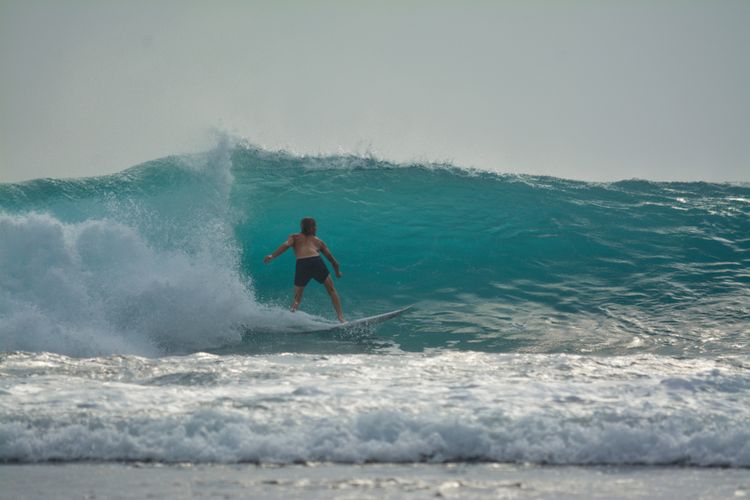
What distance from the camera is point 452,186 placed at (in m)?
15.1

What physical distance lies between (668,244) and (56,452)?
11112mm

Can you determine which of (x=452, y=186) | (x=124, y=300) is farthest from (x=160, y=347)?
(x=452, y=186)

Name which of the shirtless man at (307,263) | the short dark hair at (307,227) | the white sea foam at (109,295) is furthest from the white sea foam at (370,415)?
the short dark hair at (307,227)

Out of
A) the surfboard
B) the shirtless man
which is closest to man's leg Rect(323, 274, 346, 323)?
the shirtless man

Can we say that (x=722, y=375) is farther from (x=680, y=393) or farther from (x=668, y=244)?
A: (x=668, y=244)

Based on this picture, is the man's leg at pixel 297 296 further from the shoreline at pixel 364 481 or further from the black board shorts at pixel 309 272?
the shoreline at pixel 364 481

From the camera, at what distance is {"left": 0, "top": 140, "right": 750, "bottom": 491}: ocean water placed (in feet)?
12.4

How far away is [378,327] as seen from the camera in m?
9.12

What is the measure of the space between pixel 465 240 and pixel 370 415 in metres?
8.98

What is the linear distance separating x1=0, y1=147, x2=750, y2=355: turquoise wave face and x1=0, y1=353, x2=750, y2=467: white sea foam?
3279 millimetres

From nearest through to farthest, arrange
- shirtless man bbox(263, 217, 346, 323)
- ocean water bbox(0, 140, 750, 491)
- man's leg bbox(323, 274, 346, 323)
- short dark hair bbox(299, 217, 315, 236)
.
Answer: ocean water bbox(0, 140, 750, 491) < man's leg bbox(323, 274, 346, 323) < shirtless man bbox(263, 217, 346, 323) < short dark hair bbox(299, 217, 315, 236)

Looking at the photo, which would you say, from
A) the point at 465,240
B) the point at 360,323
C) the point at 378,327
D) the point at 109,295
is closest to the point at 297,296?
the point at 360,323

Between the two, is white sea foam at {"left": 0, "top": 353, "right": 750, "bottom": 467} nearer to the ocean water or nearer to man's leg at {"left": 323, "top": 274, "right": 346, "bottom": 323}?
the ocean water

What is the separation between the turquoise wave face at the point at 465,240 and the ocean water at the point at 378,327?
1.9 inches
